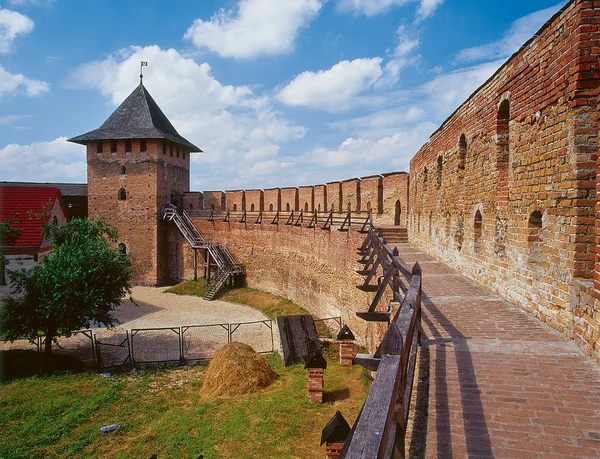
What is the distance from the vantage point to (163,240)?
24938 mm

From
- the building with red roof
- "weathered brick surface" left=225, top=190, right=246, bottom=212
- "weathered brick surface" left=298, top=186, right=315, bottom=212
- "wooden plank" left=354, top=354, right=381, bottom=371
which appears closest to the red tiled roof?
the building with red roof

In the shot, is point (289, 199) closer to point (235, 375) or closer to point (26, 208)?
point (26, 208)

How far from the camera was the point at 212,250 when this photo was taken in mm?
23281

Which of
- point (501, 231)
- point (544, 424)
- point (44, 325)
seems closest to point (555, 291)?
point (501, 231)

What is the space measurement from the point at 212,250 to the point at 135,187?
6106 millimetres

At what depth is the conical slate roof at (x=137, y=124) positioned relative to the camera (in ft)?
80.2

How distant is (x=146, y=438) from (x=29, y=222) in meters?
11.5

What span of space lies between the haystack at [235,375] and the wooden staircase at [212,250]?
36.1 feet

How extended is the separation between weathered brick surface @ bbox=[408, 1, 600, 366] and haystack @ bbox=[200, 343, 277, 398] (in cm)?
525

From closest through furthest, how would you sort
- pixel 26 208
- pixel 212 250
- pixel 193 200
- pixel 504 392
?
pixel 504 392 < pixel 26 208 < pixel 212 250 < pixel 193 200

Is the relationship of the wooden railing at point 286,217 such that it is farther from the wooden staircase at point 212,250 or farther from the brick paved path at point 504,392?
the brick paved path at point 504,392

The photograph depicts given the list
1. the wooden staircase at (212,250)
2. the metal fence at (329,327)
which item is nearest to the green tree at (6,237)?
the wooden staircase at (212,250)

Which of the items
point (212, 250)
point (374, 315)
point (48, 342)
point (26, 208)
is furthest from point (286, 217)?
point (374, 315)

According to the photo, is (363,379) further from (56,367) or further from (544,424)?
(56,367)
